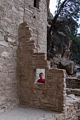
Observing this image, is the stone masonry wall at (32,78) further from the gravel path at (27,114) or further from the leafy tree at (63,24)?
the leafy tree at (63,24)

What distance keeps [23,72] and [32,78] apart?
328 millimetres

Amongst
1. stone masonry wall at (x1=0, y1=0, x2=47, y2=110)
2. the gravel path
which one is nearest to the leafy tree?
stone masonry wall at (x1=0, y1=0, x2=47, y2=110)

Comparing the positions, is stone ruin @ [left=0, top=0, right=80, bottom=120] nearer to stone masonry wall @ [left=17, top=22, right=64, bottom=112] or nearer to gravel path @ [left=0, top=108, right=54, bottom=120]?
stone masonry wall @ [left=17, top=22, right=64, bottom=112]

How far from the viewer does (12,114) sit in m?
5.75

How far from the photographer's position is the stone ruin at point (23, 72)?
6125 mm

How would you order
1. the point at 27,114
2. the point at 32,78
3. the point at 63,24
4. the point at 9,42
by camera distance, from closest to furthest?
the point at 27,114 → the point at 9,42 → the point at 32,78 → the point at 63,24

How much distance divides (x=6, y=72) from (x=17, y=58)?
2.14 ft

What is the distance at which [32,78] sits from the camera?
665cm

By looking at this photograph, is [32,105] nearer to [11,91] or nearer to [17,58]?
[11,91]

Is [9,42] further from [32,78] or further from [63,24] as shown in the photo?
[63,24]

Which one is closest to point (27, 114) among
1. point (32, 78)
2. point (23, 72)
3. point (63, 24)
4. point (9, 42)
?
point (32, 78)

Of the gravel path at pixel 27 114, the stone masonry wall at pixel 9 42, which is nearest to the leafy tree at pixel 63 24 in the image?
the stone masonry wall at pixel 9 42

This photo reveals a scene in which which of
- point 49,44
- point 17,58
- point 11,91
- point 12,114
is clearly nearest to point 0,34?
point 17,58

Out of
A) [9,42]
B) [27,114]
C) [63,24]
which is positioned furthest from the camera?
[63,24]
